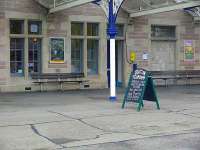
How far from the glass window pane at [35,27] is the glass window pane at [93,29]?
8.02 feet

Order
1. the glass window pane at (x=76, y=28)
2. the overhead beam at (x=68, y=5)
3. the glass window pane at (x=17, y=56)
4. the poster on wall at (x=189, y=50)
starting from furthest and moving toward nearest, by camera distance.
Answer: the poster on wall at (x=189, y=50) < the glass window pane at (x=76, y=28) < the glass window pane at (x=17, y=56) < the overhead beam at (x=68, y=5)

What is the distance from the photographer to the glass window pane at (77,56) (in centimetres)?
2214

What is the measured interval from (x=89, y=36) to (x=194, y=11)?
5.70 m

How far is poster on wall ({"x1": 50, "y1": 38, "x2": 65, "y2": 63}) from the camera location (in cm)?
2123

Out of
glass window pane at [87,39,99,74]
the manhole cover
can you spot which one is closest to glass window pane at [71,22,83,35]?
glass window pane at [87,39,99,74]

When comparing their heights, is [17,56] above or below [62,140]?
above

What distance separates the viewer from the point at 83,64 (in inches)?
874

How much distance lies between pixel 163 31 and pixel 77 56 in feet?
16.2

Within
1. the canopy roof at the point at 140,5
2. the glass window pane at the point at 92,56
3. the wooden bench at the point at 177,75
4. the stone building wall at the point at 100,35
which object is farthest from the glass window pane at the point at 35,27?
the wooden bench at the point at 177,75

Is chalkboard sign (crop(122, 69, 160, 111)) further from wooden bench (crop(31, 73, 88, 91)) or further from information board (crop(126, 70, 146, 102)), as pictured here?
wooden bench (crop(31, 73, 88, 91))

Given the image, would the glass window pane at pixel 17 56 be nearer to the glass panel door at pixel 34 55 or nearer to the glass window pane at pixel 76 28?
the glass panel door at pixel 34 55

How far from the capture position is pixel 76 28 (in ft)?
72.6

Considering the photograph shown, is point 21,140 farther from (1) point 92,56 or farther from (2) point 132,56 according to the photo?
(2) point 132,56

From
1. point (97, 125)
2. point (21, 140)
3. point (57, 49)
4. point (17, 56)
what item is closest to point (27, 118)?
point (97, 125)
